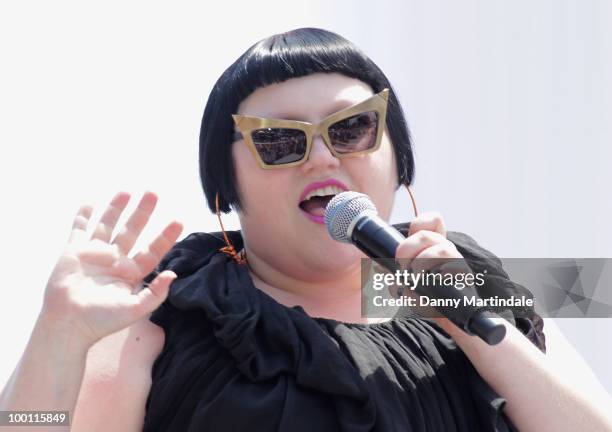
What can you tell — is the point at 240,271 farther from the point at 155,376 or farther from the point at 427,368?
the point at 427,368

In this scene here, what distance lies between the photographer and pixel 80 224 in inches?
67.0

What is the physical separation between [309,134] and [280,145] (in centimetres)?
8

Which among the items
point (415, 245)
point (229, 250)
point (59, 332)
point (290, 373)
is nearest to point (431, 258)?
point (415, 245)

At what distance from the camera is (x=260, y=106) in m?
2.22

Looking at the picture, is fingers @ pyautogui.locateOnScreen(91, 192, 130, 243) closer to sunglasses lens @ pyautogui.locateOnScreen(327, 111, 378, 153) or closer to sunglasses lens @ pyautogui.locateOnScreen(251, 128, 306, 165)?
sunglasses lens @ pyautogui.locateOnScreen(251, 128, 306, 165)

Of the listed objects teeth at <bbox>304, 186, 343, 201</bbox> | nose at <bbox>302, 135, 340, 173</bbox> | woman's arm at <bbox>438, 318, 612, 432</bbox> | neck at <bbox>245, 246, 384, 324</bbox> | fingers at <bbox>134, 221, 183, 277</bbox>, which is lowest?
woman's arm at <bbox>438, 318, 612, 432</bbox>

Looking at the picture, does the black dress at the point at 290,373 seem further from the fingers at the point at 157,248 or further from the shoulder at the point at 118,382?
the fingers at the point at 157,248

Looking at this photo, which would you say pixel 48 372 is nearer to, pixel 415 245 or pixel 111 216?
pixel 111 216

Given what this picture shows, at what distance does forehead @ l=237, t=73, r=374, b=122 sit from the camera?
2.16 meters

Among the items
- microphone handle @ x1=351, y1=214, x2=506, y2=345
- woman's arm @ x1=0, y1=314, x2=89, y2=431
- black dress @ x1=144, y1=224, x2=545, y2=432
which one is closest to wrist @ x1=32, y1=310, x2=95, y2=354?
woman's arm @ x1=0, y1=314, x2=89, y2=431

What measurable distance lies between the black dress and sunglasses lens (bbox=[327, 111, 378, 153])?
1.43 ft

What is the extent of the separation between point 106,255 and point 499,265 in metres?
1.16

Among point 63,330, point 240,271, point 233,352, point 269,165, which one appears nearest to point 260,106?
point 269,165

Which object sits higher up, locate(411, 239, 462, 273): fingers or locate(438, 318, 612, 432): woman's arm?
locate(411, 239, 462, 273): fingers
